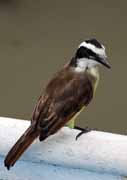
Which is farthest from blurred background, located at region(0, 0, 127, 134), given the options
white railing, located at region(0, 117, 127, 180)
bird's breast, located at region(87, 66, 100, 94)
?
white railing, located at region(0, 117, 127, 180)

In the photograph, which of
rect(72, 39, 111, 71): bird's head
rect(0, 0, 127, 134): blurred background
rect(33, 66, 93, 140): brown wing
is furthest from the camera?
rect(0, 0, 127, 134): blurred background

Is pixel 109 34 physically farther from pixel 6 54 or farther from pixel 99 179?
pixel 99 179

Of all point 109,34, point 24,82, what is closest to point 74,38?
point 109,34

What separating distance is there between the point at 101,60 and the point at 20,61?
2.41 metres

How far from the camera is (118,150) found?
164 centimetres

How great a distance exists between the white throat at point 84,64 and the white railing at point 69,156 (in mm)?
229

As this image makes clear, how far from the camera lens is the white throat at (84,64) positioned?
189 centimetres

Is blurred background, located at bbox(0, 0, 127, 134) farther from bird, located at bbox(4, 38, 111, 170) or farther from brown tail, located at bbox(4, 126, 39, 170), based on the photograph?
brown tail, located at bbox(4, 126, 39, 170)

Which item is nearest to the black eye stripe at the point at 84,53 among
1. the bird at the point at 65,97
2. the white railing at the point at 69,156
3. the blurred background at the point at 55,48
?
the bird at the point at 65,97

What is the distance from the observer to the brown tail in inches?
64.0

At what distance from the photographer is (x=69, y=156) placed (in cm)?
164

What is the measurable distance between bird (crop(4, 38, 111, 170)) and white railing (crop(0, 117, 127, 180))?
38 millimetres

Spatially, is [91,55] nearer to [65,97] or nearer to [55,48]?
[65,97]

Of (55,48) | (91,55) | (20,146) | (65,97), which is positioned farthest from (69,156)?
(55,48)
